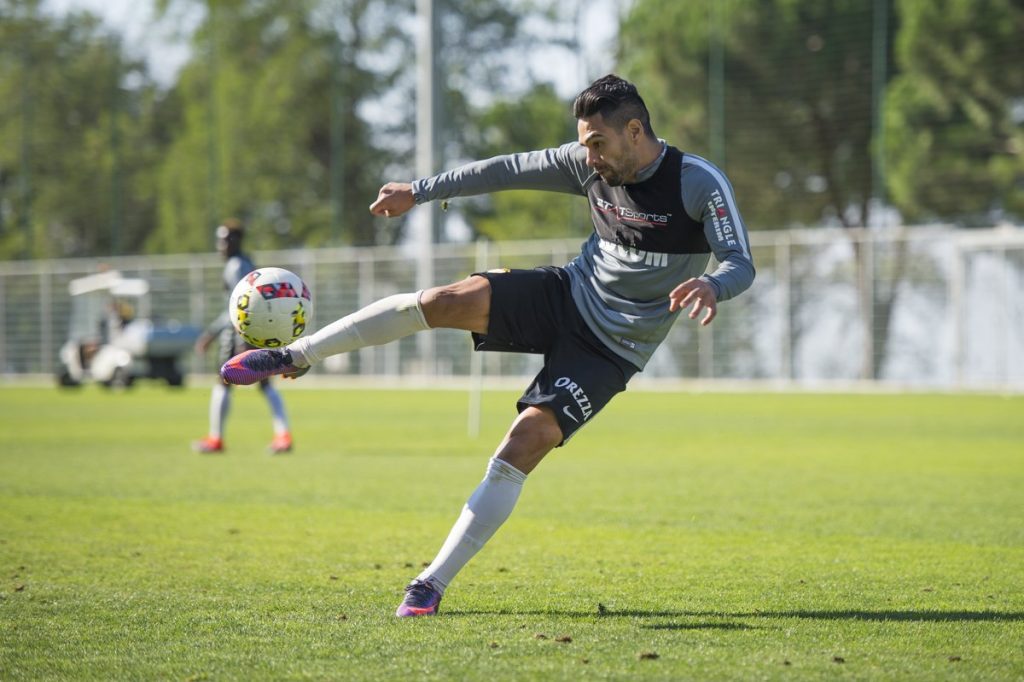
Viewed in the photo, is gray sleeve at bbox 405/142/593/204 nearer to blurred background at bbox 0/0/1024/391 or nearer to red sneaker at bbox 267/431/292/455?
red sneaker at bbox 267/431/292/455

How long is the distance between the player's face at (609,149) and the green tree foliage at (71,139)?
131 ft

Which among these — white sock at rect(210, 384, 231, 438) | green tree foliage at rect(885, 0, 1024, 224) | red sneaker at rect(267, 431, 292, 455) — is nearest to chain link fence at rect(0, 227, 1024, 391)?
green tree foliage at rect(885, 0, 1024, 224)

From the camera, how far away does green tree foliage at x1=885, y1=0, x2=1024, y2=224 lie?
30.8 metres

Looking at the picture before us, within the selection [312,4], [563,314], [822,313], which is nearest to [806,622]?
[563,314]

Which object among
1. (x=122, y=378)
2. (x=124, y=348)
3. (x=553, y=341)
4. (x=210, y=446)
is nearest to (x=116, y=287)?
(x=124, y=348)

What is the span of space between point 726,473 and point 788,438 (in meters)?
4.51

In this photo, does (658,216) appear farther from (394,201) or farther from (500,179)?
(394,201)

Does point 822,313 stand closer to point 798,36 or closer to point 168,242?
point 798,36

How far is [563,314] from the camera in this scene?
592 centimetres

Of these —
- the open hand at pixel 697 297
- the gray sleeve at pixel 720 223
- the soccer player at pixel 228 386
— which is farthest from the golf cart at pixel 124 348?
the open hand at pixel 697 297

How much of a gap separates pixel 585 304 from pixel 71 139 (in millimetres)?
43031

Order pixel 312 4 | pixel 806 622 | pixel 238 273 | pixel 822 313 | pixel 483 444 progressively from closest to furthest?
pixel 806 622, pixel 238 273, pixel 483 444, pixel 822 313, pixel 312 4

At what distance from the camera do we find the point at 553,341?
5906mm

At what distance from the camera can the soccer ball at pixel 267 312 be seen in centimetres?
642
